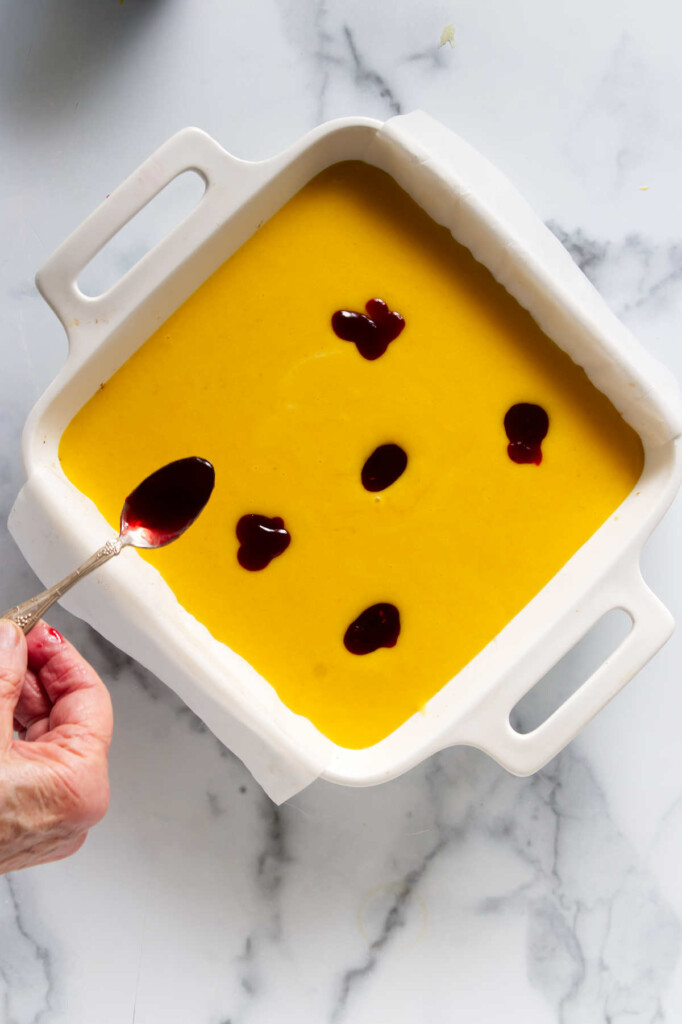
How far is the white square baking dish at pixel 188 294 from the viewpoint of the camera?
109cm

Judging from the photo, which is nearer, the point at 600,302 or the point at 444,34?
the point at 600,302

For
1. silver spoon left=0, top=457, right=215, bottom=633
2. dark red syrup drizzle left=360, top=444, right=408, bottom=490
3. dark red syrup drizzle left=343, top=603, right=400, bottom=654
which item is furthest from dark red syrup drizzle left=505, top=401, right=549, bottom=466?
silver spoon left=0, top=457, right=215, bottom=633

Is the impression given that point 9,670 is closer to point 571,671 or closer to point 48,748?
point 48,748

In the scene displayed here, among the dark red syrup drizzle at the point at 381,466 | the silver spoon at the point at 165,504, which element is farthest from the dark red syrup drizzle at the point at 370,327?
the silver spoon at the point at 165,504

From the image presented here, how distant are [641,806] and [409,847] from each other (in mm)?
354

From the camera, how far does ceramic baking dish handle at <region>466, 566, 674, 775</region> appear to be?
1108 millimetres

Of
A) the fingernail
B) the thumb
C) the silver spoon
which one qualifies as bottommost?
the thumb

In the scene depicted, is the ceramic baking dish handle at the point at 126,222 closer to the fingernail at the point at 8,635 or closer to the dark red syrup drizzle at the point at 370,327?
the dark red syrup drizzle at the point at 370,327

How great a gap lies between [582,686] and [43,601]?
2.21ft

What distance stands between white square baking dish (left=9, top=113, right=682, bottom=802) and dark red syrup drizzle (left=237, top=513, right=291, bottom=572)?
0.12m

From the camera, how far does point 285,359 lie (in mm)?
1171

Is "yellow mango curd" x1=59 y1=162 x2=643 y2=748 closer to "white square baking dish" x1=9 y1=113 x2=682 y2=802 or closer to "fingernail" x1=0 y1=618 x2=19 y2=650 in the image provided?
"white square baking dish" x1=9 y1=113 x2=682 y2=802

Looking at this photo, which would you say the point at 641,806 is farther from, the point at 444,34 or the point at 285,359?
the point at 444,34

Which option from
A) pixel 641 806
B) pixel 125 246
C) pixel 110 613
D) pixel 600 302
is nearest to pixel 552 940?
pixel 641 806
